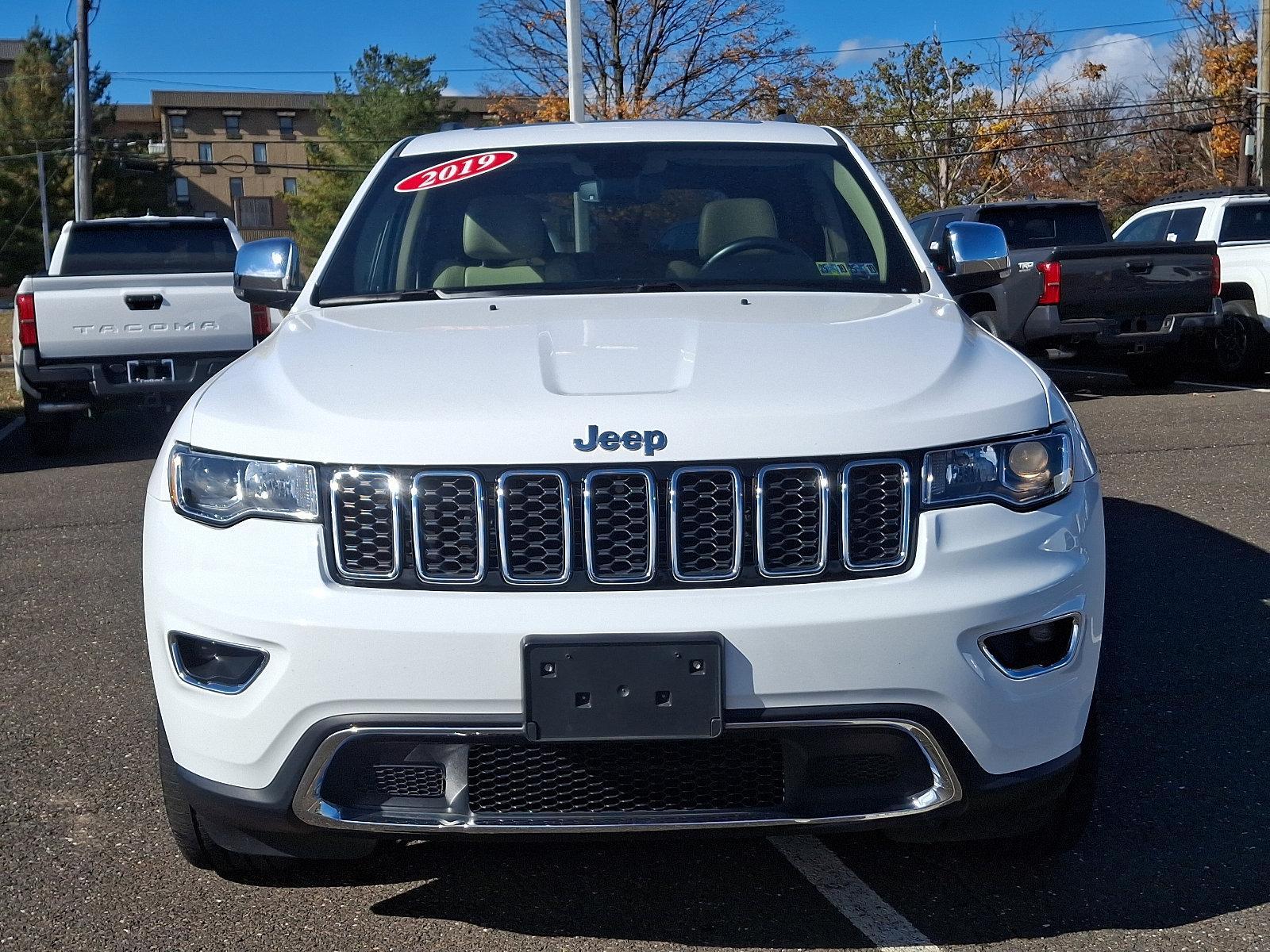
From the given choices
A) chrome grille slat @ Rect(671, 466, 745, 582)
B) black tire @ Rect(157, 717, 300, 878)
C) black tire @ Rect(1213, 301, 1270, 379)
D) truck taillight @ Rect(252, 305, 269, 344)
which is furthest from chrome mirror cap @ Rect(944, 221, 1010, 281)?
black tire @ Rect(1213, 301, 1270, 379)

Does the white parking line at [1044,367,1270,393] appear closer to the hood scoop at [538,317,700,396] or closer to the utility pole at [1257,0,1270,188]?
the hood scoop at [538,317,700,396]

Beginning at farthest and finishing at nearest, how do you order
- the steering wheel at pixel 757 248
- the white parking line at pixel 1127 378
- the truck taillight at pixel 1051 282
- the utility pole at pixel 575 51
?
the utility pole at pixel 575 51 < the white parking line at pixel 1127 378 < the truck taillight at pixel 1051 282 < the steering wheel at pixel 757 248

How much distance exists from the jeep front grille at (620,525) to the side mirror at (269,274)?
177 cm

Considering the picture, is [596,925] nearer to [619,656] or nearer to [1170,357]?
[619,656]

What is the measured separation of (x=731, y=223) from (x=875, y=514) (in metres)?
1.78

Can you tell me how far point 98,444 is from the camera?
11.9 m

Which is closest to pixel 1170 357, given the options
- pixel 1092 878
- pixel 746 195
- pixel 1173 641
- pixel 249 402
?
pixel 1173 641

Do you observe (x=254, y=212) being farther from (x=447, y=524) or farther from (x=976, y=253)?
(x=447, y=524)

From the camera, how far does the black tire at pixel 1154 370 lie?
13.7m

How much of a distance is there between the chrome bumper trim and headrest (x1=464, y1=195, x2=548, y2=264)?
192cm

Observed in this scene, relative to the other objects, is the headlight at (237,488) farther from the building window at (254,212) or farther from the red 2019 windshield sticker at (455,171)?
the building window at (254,212)

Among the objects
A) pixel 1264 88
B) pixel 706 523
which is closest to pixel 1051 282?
pixel 706 523

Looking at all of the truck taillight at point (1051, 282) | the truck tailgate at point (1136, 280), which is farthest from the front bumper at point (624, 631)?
the truck tailgate at point (1136, 280)

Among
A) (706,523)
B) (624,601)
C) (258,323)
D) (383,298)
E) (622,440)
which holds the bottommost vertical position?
(258,323)
